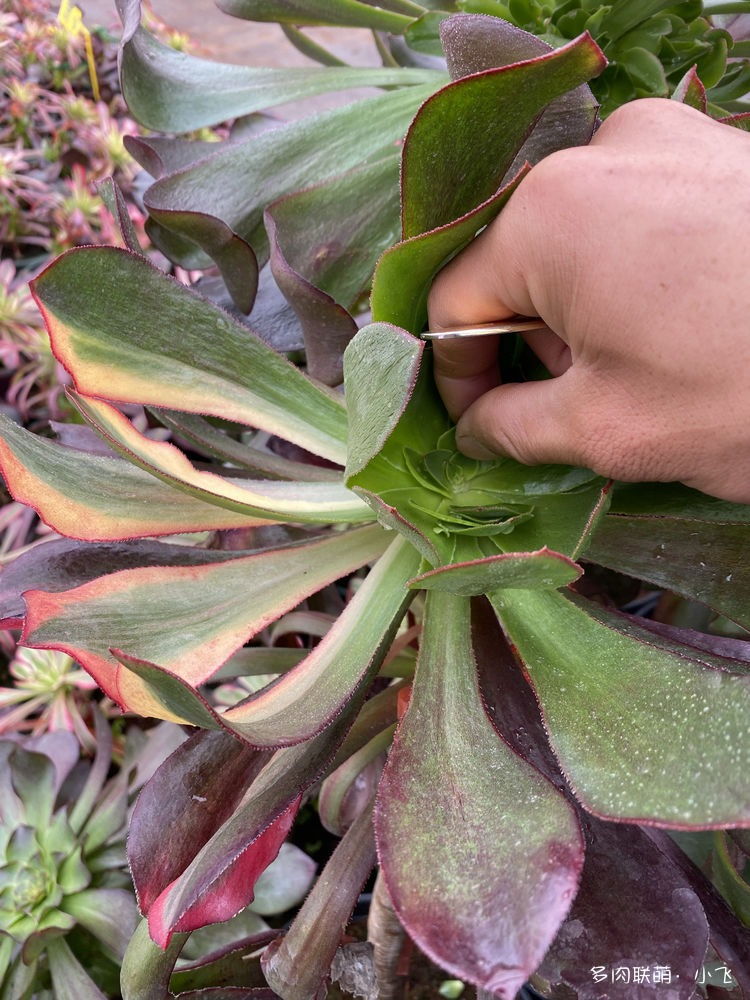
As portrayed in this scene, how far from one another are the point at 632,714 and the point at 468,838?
14cm

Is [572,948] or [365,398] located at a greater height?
[365,398]

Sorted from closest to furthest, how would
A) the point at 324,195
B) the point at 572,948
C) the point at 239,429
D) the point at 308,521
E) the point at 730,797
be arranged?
the point at 730,797
the point at 572,948
the point at 308,521
the point at 324,195
the point at 239,429

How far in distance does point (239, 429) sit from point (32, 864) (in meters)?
0.55

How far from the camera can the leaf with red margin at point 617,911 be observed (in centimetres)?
54

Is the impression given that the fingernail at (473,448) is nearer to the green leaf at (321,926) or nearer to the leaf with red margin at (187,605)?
the leaf with red margin at (187,605)

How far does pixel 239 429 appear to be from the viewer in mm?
899

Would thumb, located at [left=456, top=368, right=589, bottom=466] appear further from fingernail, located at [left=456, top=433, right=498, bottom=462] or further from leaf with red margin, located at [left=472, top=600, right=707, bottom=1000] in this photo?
leaf with red margin, located at [left=472, top=600, right=707, bottom=1000]

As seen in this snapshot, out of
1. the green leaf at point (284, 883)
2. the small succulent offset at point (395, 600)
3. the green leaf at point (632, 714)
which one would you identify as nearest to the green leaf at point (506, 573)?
the small succulent offset at point (395, 600)

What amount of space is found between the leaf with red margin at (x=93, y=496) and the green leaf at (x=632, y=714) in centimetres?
29

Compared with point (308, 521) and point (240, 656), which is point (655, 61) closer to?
point (308, 521)

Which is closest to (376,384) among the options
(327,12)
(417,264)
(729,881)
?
(417,264)

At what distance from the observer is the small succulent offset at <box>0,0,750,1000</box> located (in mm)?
472

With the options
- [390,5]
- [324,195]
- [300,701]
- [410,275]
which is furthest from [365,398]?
[390,5]

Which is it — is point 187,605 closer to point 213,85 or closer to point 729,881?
point 729,881
